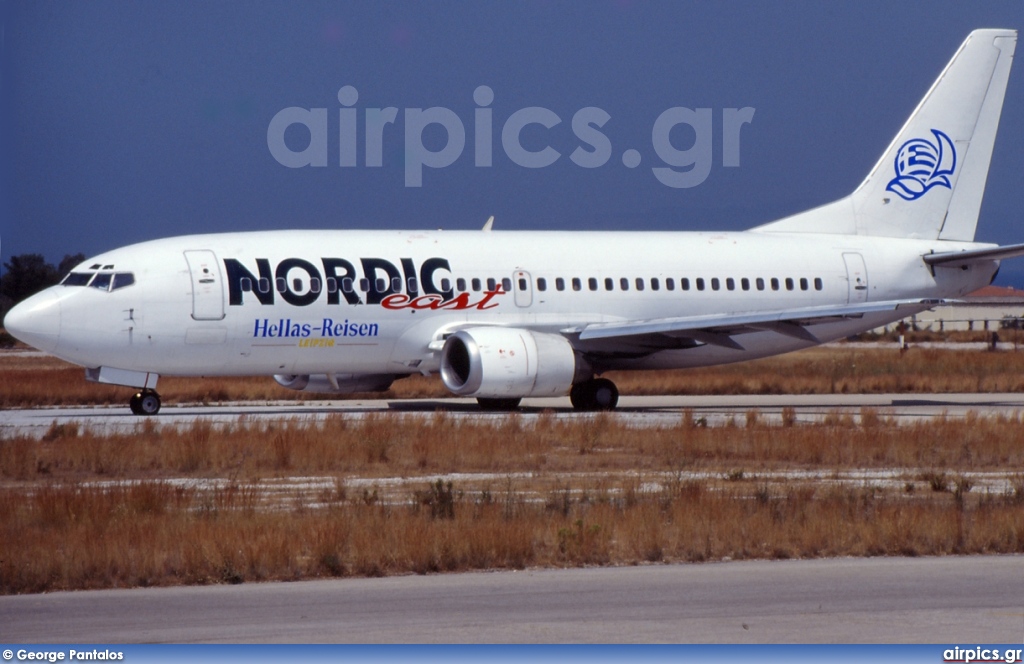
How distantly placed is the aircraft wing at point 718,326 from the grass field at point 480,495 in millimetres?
3543

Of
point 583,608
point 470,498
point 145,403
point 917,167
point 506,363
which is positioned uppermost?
point 917,167

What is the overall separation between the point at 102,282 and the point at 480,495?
14303 mm

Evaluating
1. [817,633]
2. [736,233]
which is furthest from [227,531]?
[736,233]

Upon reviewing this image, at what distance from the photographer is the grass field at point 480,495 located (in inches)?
490

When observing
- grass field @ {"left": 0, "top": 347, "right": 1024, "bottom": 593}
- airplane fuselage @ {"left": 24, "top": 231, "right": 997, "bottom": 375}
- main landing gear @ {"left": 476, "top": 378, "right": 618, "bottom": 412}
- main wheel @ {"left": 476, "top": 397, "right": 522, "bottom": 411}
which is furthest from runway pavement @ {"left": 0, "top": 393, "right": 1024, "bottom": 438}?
grass field @ {"left": 0, "top": 347, "right": 1024, "bottom": 593}

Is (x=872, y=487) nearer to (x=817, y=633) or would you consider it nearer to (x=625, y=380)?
(x=817, y=633)

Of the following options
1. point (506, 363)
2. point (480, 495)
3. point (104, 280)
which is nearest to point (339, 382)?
point (506, 363)

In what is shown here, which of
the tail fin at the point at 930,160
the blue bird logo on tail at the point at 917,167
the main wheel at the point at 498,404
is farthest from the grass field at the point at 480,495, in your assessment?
the blue bird logo on tail at the point at 917,167

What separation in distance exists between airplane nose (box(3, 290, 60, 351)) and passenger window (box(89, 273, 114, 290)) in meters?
0.79

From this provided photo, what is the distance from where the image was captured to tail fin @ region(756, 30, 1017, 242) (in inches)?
1420

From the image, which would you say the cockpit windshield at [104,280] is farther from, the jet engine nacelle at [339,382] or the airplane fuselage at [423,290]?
the jet engine nacelle at [339,382]

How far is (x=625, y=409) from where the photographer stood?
32.1 meters

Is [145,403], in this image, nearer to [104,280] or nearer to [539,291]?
[104,280]

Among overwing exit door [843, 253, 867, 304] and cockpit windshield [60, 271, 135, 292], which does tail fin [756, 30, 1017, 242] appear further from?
cockpit windshield [60, 271, 135, 292]
